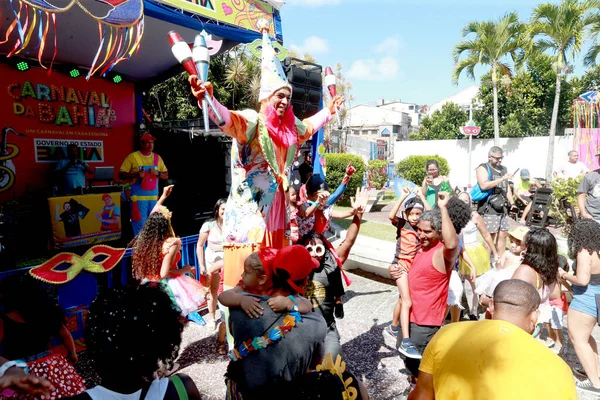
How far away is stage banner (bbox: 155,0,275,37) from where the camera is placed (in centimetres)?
459

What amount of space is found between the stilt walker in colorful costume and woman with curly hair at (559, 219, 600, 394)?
95.3 inches

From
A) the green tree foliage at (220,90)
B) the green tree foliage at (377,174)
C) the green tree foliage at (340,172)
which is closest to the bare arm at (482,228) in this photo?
the green tree foliage at (340,172)

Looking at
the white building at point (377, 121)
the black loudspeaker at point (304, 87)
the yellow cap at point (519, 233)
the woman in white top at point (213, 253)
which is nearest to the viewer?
the yellow cap at point (519, 233)

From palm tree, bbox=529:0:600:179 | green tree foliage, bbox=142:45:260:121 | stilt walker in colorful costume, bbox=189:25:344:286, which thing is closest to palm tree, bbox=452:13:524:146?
palm tree, bbox=529:0:600:179

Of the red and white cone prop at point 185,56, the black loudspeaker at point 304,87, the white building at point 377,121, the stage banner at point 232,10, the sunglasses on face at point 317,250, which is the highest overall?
the white building at point 377,121

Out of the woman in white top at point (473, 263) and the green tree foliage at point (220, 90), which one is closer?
the woman in white top at point (473, 263)

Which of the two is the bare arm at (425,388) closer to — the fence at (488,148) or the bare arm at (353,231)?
the bare arm at (353,231)

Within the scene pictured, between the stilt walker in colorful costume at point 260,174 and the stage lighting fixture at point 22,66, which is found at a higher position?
the stage lighting fixture at point 22,66

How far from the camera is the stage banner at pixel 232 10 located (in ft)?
15.0

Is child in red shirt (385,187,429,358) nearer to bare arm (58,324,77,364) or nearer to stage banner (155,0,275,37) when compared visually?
bare arm (58,324,77,364)

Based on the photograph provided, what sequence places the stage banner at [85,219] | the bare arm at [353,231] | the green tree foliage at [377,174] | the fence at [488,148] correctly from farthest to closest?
the green tree foliage at [377,174], the fence at [488,148], the stage banner at [85,219], the bare arm at [353,231]

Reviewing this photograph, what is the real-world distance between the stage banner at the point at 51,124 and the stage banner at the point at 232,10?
4097 millimetres

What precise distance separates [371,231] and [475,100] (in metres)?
21.9

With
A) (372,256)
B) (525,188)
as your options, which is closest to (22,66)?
(372,256)
